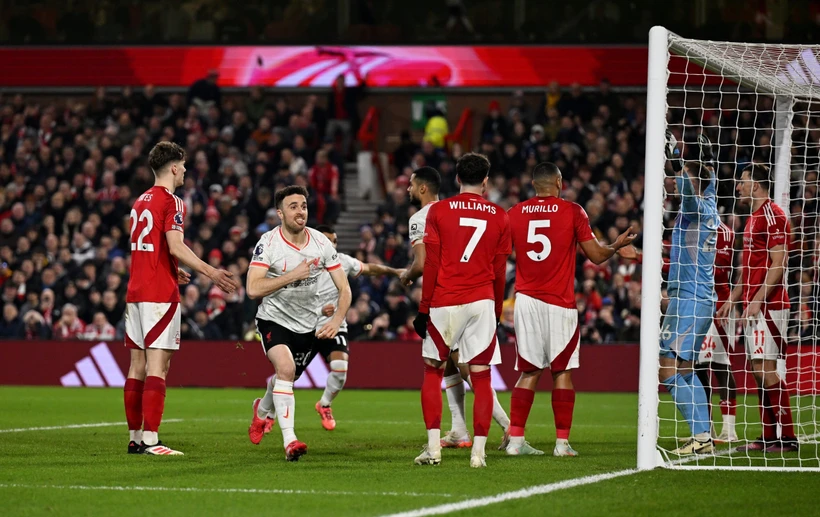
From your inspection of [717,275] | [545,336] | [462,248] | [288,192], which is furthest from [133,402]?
[717,275]

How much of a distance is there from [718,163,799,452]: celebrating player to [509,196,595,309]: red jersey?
62.7 inches

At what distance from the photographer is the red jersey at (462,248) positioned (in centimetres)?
856

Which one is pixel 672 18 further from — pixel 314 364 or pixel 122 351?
pixel 122 351

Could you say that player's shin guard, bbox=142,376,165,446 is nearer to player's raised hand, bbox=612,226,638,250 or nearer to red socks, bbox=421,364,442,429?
red socks, bbox=421,364,442,429

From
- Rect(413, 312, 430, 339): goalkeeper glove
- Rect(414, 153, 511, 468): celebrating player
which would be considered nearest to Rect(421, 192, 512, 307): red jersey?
Rect(414, 153, 511, 468): celebrating player

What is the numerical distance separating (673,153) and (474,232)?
5.90ft

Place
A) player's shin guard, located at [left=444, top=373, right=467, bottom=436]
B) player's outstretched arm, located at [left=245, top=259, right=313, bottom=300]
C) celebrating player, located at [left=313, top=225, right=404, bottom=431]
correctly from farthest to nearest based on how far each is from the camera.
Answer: celebrating player, located at [left=313, top=225, right=404, bottom=431] → player's shin guard, located at [left=444, top=373, right=467, bottom=436] → player's outstretched arm, located at [left=245, top=259, right=313, bottom=300]

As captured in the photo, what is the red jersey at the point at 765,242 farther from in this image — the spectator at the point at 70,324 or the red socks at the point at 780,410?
the spectator at the point at 70,324

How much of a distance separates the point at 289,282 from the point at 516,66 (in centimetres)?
1914

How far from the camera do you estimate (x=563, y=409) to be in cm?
913

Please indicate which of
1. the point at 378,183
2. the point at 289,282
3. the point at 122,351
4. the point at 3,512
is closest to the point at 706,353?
the point at 289,282

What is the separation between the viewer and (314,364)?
1859cm

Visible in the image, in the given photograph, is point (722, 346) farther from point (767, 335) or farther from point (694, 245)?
point (694, 245)

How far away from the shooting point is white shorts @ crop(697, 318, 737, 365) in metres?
9.90
